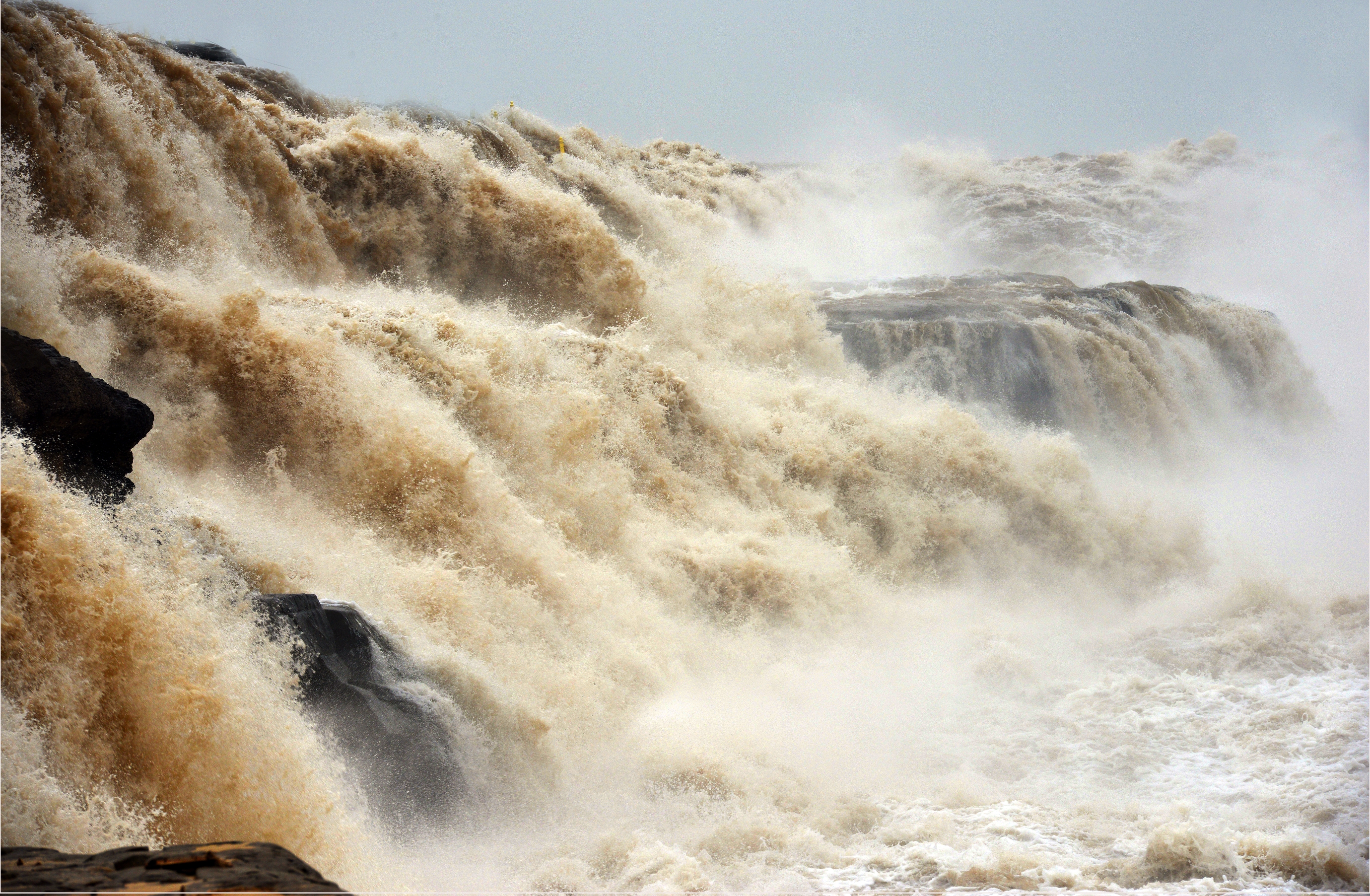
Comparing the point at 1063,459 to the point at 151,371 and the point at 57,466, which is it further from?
the point at 57,466

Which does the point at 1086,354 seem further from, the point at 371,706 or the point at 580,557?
the point at 371,706

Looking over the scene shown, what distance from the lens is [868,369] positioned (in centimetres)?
1241

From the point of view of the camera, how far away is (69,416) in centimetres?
402

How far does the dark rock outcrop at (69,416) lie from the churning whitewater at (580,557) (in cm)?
17

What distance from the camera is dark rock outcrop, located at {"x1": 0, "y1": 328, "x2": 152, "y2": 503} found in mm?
3898

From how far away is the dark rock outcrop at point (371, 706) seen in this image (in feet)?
13.6

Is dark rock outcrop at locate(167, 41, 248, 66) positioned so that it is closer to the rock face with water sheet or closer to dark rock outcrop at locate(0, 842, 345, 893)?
the rock face with water sheet

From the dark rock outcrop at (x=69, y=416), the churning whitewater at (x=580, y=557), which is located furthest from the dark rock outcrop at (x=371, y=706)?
the dark rock outcrop at (x=69, y=416)

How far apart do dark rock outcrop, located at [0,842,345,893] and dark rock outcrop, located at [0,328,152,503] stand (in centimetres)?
202

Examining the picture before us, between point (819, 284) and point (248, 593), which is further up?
point (819, 284)

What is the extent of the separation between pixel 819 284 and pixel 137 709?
49.8 feet

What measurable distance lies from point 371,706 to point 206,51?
37.1 feet

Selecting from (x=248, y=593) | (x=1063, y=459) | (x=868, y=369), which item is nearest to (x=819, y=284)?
(x=868, y=369)

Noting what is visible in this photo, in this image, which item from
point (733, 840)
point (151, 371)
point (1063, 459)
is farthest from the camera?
point (1063, 459)
